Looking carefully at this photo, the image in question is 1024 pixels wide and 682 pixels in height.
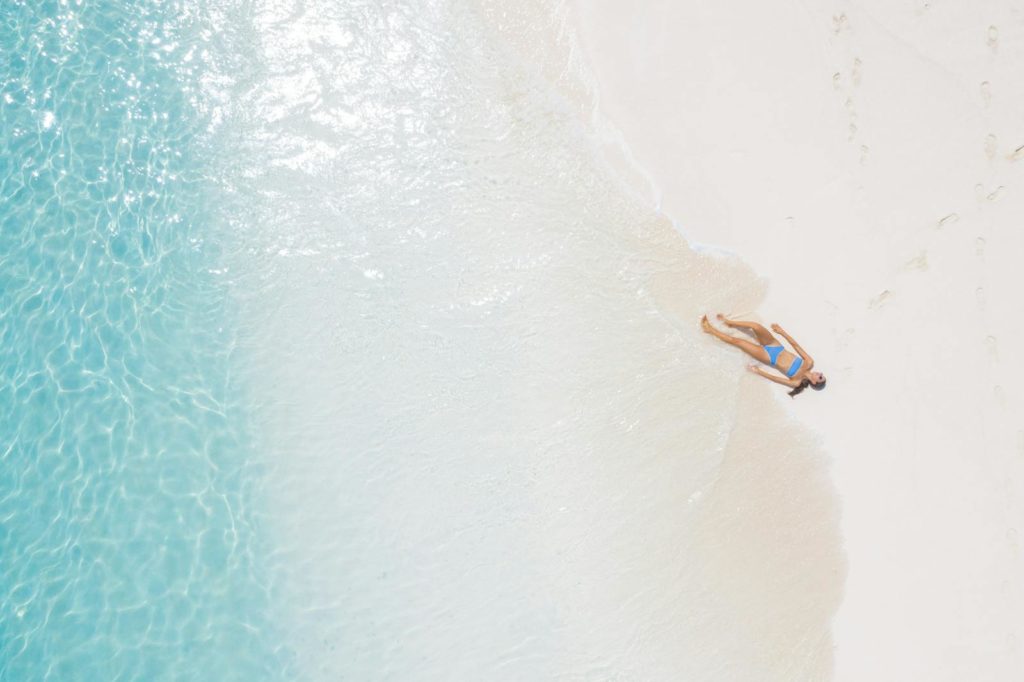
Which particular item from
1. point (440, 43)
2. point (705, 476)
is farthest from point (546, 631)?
point (440, 43)

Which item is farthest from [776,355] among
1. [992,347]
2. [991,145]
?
[991,145]

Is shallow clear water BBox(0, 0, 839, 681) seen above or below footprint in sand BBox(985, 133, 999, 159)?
below

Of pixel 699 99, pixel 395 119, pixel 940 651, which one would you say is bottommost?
pixel 940 651

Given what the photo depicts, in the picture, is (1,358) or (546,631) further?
(1,358)

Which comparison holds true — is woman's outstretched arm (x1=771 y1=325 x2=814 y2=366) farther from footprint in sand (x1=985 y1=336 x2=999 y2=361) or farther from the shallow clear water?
footprint in sand (x1=985 y1=336 x2=999 y2=361)

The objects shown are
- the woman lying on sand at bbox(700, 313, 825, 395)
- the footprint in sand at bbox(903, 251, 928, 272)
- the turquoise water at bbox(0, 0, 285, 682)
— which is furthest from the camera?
the footprint in sand at bbox(903, 251, 928, 272)

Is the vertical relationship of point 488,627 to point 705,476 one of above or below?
below

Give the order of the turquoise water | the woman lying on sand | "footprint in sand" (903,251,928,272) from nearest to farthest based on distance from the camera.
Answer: the woman lying on sand, the turquoise water, "footprint in sand" (903,251,928,272)

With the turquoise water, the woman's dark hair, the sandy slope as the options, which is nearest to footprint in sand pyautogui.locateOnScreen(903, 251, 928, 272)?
the sandy slope

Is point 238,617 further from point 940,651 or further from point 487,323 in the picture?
point 940,651
